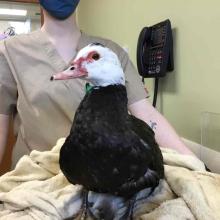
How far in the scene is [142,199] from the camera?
68cm

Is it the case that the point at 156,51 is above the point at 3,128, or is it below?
above

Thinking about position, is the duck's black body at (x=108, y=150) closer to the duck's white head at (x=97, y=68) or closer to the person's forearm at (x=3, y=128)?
the duck's white head at (x=97, y=68)

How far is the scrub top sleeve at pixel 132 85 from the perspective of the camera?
0.97 metres

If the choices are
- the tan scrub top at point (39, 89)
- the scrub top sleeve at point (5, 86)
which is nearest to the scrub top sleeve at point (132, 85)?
the tan scrub top at point (39, 89)

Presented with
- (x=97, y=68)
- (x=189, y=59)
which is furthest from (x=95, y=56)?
(x=189, y=59)

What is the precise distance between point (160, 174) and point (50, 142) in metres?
0.38

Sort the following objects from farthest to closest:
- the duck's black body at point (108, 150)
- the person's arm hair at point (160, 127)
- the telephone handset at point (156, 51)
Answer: the telephone handset at point (156, 51) → the person's arm hair at point (160, 127) → the duck's black body at point (108, 150)

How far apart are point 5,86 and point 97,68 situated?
427 millimetres

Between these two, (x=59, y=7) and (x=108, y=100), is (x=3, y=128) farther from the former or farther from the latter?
(x=108, y=100)

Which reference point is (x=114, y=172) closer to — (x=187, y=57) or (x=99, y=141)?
(x=99, y=141)

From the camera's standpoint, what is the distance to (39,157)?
0.78 m

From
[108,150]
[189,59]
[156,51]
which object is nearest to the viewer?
[108,150]

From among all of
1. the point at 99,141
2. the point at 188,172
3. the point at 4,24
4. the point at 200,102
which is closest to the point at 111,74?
the point at 99,141

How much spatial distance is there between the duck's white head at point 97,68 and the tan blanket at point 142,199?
197 mm
